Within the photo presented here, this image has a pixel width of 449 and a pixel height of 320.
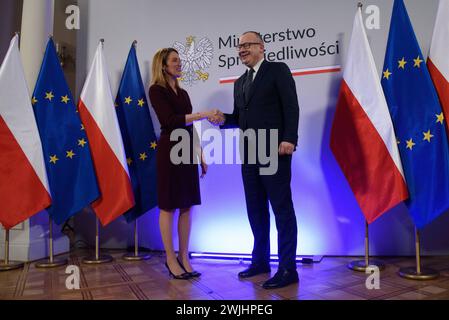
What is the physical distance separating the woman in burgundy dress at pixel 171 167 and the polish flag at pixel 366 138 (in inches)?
34.2

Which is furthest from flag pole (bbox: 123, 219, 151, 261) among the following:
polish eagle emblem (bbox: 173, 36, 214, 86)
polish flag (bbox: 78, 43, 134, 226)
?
polish eagle emblem (bbox: 173, 36, 214, 86)

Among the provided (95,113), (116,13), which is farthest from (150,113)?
(116,13)

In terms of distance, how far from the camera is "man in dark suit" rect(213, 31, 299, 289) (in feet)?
6.43

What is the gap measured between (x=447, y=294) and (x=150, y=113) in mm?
2325

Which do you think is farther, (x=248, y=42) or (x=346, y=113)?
(x=346, y=113)

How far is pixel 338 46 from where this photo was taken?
271 cm

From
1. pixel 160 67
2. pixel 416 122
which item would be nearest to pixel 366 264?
pixel 416 122

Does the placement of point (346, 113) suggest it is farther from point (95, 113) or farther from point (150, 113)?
point (95, 113)

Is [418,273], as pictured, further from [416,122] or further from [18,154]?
[18,154]

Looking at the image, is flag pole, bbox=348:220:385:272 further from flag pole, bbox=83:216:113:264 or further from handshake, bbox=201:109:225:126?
flag pole, bbox=83:216:113:264

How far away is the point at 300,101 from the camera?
278 cm

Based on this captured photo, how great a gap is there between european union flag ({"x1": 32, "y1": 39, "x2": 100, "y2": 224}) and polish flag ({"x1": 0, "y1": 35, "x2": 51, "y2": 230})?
0.06m

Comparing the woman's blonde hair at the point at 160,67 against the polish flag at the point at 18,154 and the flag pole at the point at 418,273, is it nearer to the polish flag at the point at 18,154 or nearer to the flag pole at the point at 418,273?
the polish flag at the point at 18,154
